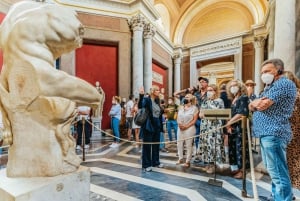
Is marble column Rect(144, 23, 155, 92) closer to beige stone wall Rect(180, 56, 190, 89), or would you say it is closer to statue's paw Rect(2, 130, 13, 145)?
beige stone wall Rect(180, 56, 190, 89)

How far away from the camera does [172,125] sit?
637cm

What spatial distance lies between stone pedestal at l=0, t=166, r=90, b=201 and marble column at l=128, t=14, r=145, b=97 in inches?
335

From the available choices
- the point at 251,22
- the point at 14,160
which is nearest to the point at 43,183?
the point at 14,160

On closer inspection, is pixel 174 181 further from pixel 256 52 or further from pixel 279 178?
pixel 256 52

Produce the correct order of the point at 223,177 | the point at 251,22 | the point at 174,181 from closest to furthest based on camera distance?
the point at 174,181 → the point at 223,177 → the point at 251,22

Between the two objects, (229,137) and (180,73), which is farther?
(180,73)

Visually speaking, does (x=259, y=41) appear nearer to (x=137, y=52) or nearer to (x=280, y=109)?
(x=137, y=52)

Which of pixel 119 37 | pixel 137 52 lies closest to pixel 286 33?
pixel 137 52

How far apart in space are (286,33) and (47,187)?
505cm

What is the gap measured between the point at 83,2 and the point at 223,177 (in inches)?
354

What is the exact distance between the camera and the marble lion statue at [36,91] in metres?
1.22

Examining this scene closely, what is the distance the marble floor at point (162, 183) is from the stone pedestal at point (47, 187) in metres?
1.51

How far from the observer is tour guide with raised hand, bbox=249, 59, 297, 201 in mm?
2197

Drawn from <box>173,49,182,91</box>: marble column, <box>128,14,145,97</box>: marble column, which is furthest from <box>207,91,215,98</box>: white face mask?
<box>173,49,182,91</box>: marble column
